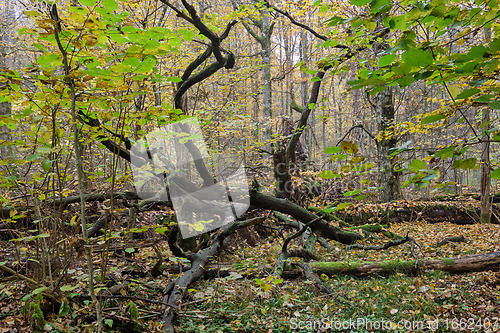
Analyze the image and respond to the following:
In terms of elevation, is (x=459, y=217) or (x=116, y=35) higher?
(x=116, y=35)

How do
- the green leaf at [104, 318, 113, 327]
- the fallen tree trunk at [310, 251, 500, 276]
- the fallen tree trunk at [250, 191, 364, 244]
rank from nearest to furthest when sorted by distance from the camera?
the green leaf at [104, 318, 113, 327], the fallen tree trunk at [310, 251, 500, 276], the fallen tree trunk at [250, 191, 364, 244]

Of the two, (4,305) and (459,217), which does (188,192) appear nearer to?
(4,305)

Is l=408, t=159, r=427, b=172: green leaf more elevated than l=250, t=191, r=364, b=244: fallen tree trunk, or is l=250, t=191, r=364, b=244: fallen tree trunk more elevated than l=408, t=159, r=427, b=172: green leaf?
l=408, t=159, r=427, b=172: green leaf

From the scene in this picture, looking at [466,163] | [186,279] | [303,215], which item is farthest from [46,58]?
[303,215]

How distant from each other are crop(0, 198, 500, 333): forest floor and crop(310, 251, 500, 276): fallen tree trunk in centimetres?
11

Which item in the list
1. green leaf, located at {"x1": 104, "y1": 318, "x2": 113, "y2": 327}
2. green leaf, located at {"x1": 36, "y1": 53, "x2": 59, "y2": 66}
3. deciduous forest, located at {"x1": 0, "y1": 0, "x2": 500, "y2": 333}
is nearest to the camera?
deciduous forest, located at {"x1": 0, "y1": 0, "x2": 500, "y2": 333}

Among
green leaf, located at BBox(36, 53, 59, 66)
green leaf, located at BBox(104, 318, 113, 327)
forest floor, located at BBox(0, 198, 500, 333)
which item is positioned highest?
green leaf, located at BBox(36, 53, 59, 66)

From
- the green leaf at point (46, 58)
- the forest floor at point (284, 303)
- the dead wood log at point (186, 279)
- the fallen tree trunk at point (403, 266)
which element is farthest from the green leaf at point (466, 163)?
the fallen tree trunk at point (403, 266)

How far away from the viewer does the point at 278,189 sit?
7.89m

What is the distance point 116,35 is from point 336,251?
19.2 feet

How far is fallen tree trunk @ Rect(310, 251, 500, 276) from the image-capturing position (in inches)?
183

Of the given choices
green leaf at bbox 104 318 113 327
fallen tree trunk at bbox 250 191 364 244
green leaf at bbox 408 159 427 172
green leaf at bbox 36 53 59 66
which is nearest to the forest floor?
green leaf at bbox 104 318 113 327

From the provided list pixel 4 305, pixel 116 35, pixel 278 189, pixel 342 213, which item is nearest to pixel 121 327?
pixel 4 305

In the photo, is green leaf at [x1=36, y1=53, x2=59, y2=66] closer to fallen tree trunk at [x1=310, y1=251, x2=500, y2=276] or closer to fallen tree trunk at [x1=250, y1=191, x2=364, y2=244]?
fallen tree trunk at [x1=250, y1=191, x2=364, y2=244]
